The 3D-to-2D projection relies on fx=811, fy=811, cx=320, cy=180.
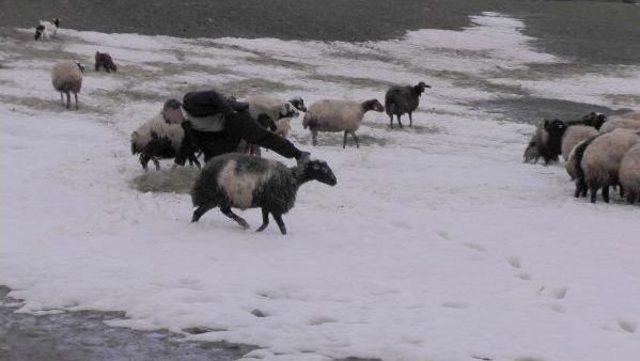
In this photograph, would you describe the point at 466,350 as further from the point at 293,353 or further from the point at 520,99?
the point at 520,99

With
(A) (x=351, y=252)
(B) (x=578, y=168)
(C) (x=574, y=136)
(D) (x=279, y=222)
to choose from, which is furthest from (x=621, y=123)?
(D) (x=279, y=222)

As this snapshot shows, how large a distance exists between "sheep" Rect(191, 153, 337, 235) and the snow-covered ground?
298 millimetres

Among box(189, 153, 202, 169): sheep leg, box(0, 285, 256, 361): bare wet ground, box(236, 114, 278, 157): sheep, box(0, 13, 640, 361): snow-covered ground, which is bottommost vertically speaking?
box(0, 285, 256, 361): bare wet ground

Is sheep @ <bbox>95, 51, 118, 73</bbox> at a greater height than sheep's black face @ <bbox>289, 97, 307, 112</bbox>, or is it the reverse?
sheep @ <bbox>95, 51, 118, 73</bbox>

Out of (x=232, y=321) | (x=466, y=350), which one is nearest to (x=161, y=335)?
(x=232, y=321)

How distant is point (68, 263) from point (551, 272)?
5.35 m

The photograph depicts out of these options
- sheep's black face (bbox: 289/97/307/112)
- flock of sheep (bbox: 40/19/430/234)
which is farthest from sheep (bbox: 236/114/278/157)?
sheep's black face (bbox: 289/97/307/112)

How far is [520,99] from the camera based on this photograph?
2881cm

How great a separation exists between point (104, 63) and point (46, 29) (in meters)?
7.73

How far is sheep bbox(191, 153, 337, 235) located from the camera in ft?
32.7

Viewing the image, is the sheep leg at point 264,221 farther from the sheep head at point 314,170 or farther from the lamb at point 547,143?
the lamb at point 547,143

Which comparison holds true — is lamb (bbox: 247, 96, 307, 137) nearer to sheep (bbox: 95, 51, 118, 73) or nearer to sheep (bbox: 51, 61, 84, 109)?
sheep (bbox: 51, 61, 84, 109)

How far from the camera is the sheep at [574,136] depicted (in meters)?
16.5

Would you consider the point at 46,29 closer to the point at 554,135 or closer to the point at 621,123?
the point at 554,135
